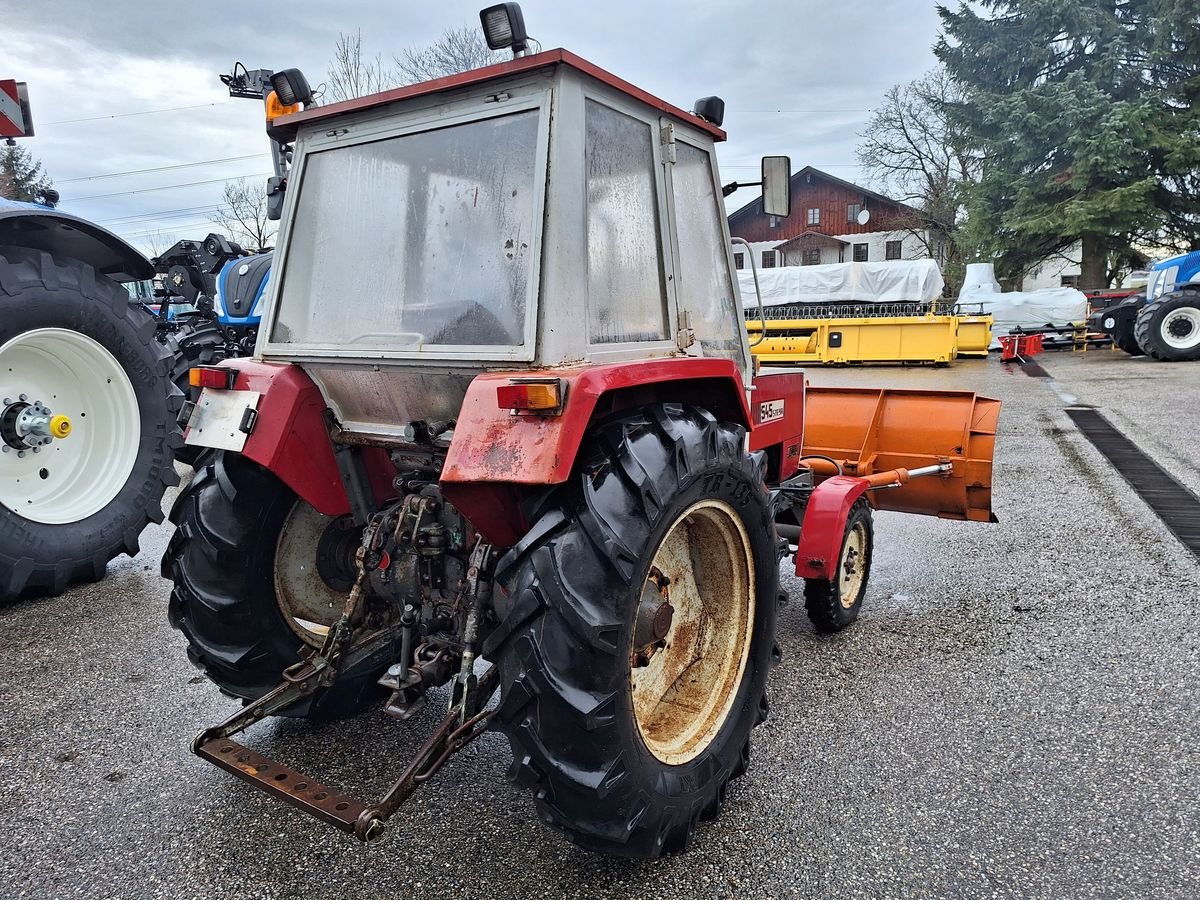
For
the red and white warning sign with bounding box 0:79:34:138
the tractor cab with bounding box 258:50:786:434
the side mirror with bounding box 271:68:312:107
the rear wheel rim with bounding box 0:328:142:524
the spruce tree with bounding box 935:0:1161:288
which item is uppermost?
the spruce tree with bounding box 935:0:1161:288

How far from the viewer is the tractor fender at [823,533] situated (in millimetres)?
3387

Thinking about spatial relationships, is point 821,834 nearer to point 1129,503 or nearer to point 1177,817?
point 1177,817

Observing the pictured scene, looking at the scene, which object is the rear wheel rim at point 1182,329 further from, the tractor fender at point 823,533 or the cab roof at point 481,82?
the cab roof at point 481,82

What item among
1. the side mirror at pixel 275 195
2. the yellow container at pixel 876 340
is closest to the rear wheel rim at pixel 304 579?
the side mirror at pixel 275 195

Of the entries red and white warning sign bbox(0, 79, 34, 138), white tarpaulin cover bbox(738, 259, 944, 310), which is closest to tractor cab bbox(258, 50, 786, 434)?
red and white warning sign bbox(0, 79, 34, 138)

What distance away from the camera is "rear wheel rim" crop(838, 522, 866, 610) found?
12.1 ft

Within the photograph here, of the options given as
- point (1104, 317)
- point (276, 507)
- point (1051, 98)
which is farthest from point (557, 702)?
point (1051, 98)

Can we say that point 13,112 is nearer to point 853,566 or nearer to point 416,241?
point 416,241

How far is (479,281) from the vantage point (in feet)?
7.07

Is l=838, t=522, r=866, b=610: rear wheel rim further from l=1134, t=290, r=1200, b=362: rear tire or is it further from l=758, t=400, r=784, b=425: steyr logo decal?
l=1134, t=290, r=1200, b=362: rear tire

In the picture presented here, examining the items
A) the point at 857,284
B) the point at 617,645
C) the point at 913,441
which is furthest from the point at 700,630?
the point at 857,284

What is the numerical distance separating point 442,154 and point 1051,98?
23.5 m

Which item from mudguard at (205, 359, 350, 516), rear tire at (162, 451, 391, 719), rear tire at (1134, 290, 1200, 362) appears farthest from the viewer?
rear tire at (1134, 290, 1200, 362)

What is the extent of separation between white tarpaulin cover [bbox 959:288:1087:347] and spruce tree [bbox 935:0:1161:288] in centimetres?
239
